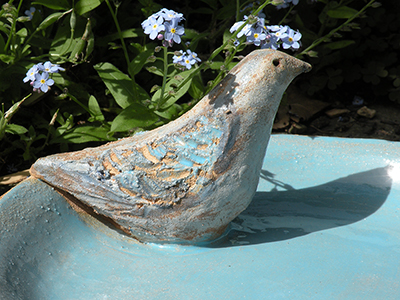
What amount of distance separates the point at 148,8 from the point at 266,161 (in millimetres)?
821

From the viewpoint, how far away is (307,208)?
4.42ft

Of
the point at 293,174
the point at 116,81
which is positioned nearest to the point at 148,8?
the point at 116,81

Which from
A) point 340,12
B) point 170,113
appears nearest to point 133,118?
point 170,113

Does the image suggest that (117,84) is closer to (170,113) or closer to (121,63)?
(170,113)

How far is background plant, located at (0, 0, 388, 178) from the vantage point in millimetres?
1588

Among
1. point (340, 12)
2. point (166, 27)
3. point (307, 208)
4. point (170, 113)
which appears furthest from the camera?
point (340, 12)

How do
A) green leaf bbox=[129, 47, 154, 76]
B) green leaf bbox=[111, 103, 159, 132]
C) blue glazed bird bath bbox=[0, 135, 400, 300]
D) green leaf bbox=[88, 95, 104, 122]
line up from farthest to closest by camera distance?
1. green leaf bbox=[88, 95, 104, 122]
2. green leaf bbox=[129, 47, 154, 76]
3. green leaf bbox=[111, 103, 159, 132]
4. blue glazed bird bath bbox=[0, 135, 400, 300]

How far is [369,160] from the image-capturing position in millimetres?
1511

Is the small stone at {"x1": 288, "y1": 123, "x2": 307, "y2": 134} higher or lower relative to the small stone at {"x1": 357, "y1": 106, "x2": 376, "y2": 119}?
lower

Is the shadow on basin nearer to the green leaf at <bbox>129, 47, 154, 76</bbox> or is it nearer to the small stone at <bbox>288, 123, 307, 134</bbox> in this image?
the green leaf at <bbox>129, 47, 154, 76</bbox>

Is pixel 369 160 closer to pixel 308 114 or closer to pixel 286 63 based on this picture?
pixel 286 63

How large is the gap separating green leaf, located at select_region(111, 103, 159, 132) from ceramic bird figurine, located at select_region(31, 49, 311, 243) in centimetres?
40

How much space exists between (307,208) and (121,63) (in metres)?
1.32

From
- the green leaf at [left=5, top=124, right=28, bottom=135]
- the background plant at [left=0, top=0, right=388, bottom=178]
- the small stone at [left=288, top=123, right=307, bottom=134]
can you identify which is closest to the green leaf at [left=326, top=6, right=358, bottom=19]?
the background plant at [left=0, top=0, right=388, bottom=178]
